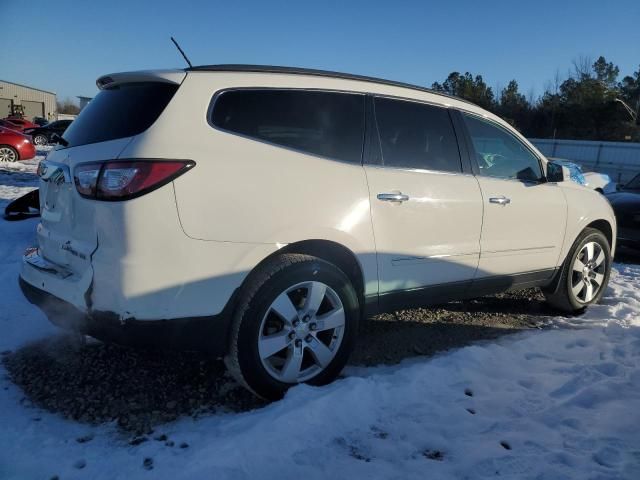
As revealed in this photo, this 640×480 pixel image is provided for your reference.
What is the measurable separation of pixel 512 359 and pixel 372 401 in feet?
4.15

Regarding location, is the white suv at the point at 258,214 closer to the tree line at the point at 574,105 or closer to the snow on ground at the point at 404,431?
the snow on ground at the point at 404,431

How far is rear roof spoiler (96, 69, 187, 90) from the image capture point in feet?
8.65

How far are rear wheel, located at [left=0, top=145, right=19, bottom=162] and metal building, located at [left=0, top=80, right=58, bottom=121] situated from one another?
1888 inches

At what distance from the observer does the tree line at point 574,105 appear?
133 ft

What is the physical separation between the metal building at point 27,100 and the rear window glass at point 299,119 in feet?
211

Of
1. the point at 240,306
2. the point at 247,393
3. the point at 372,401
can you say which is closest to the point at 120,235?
the point at 240,306

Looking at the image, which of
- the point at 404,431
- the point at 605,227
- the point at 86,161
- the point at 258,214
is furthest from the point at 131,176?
the point at 605,227

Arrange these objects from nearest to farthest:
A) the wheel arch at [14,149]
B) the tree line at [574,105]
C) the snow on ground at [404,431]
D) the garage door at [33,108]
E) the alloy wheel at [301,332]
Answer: the snow on ground at [404,431] < the alloy wheel at [301,332] < the wheel arch at [14,149] < the tree line at [574,105] < the garage door at [33,108]

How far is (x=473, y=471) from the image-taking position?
7.24ft

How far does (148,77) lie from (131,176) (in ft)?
2.16

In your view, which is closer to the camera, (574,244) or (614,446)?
(614,446)

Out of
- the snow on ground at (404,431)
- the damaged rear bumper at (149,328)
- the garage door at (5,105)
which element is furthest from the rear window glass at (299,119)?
the garage door at (5,105)

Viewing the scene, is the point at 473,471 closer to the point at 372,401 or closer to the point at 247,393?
the point at 372,401

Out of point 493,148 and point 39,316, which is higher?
point 493,148
